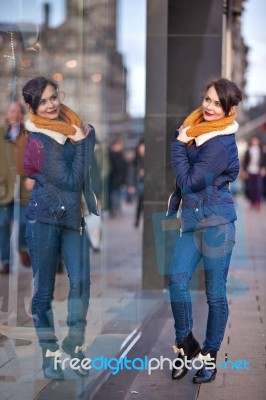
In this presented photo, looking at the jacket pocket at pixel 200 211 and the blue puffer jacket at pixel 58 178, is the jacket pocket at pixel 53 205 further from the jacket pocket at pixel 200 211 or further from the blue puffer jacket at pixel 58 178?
the jacket pocket at pixel 200 211

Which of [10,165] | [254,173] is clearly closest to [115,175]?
[254,173]

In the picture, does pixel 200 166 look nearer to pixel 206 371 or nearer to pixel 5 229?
pixel 206 371

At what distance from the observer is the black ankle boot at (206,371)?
5.99 m

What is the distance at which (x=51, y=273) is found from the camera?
19.7 feet

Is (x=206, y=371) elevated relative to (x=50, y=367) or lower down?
lower down

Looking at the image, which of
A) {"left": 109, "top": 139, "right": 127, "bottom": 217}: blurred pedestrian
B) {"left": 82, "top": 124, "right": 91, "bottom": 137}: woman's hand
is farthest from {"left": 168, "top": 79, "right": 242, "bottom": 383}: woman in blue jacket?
{"left": 109, "top": 139, "right": 127, "bottom": 217}: blurred pedestrian

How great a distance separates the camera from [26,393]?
539 cm

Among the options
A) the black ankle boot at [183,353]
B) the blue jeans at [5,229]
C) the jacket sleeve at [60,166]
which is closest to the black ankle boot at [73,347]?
the black ankle boot at [183,353]

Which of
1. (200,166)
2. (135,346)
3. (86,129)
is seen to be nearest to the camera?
(200,166)

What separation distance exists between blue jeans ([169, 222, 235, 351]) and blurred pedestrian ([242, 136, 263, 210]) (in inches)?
670

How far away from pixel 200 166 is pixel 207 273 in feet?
1.96

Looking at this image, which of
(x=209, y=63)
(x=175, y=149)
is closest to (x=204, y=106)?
(x=175, y=149)

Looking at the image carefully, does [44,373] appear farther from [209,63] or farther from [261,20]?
[209,63]

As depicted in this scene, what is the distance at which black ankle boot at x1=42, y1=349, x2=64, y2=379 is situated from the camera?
5.66 metres
